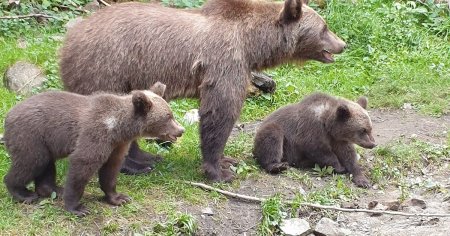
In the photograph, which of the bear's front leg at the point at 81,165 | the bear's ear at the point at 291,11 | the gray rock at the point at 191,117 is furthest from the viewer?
the gray rock at the point at 191,117

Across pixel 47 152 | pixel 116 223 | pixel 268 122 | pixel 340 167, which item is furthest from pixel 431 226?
pixel 47 152

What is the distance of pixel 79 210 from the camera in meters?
7.58

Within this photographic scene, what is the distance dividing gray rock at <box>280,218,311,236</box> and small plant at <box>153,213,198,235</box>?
2.97ft

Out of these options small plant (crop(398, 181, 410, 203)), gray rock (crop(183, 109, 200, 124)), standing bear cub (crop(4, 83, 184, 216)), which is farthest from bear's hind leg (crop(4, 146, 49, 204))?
small plant (crop(398, 181, 410, 203))

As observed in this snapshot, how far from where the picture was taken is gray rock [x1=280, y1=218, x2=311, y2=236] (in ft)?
26.1

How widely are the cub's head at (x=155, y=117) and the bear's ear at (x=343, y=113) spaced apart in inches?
90.4

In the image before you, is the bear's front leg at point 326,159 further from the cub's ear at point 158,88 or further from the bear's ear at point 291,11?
the cub's ear at point 158,88

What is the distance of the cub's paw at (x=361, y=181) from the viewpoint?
9.12 m

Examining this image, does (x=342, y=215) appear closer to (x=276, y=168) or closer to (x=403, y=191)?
(x=403, y=191)

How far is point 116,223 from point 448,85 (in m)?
6.83

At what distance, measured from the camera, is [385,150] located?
9.87 m

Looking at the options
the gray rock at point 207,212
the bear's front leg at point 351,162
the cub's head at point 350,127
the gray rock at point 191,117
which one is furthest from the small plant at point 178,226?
the gray rock at point 191,117

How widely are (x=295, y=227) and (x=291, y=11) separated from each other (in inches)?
98.2

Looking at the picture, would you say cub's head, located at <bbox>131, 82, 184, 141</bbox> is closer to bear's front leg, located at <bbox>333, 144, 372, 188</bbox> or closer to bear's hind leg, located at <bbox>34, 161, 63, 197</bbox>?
bear's hind leg, located at <bbox>34, 161, 63, 197</bbox>
